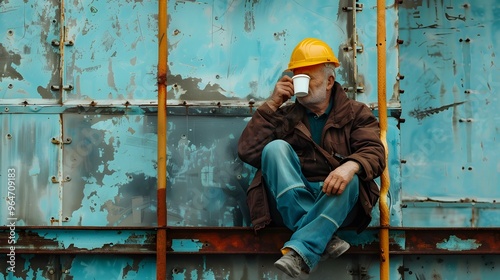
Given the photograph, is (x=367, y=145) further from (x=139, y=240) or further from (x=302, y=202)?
(x=139, y=240)

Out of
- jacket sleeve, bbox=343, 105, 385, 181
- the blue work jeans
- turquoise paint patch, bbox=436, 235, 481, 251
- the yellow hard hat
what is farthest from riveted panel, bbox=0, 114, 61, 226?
turquoise paint patch, bbox=436, 235, 481, 251

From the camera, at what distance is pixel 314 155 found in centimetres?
446

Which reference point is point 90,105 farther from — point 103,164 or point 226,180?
point 226,180

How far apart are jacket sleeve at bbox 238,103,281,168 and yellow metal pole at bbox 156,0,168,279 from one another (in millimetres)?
466

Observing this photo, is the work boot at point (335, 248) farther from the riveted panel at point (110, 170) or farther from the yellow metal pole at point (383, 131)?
the riveted panel at point (110, 170)

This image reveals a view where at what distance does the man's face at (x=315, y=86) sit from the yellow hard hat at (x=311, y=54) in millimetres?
50

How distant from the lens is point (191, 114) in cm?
478

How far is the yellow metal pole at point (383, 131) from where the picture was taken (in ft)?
15.0

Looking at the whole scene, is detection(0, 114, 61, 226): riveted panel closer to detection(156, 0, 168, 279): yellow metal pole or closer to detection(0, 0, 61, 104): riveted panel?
detection(0, 0, 61, 104): riveted panel

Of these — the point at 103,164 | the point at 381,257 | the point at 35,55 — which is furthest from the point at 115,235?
the point at 381,257

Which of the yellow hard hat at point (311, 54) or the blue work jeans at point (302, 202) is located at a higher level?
the yellow hard hat at point (311, 54)

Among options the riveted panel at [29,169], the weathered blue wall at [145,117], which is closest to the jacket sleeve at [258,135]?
the weathered blue wall at [145,117]

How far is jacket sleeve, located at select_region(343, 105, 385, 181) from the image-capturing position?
4.21 metres

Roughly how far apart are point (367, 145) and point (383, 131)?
0.29 metres
